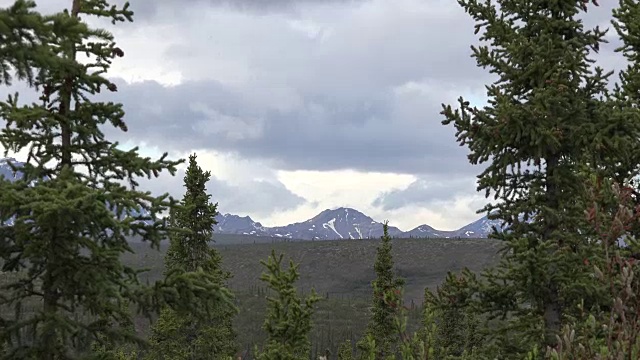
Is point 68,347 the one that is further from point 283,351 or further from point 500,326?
point 500,326

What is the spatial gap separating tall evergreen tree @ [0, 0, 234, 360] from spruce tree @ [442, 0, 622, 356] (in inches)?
236

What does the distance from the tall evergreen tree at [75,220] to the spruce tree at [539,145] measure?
5.99 m

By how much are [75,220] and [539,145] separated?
28.2ft

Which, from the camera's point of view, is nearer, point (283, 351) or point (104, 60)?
point (283, 351)

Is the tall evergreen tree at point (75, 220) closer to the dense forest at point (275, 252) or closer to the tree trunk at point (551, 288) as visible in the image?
the dense forest at point (275, 252)

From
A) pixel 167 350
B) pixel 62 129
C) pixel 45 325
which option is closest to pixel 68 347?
pixel 45 325

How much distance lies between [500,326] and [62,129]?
31.7ft

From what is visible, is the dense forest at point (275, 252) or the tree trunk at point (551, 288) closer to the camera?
the dense forest at point (275, 252)

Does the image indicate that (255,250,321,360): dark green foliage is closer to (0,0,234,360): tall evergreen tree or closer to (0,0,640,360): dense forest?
(0,0,640,360): dense forest

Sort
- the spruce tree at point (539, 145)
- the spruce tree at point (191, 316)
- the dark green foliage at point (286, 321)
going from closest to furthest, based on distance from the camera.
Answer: the dark green foliage at point (286, 321)
the spruce tree at point (539, 145)
the spruce tree at point (191, 316)

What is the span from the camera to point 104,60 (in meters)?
11.2

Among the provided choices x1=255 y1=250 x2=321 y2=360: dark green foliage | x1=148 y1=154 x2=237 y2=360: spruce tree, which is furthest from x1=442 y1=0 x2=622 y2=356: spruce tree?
x1=148 y1=154 x2=237 y2=360: spruce tree

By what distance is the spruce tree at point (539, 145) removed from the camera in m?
11.6

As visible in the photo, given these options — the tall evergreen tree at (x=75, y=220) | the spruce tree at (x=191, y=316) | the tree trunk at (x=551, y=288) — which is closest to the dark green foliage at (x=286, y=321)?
the tall evergreen tree at (x=75, y=220)
